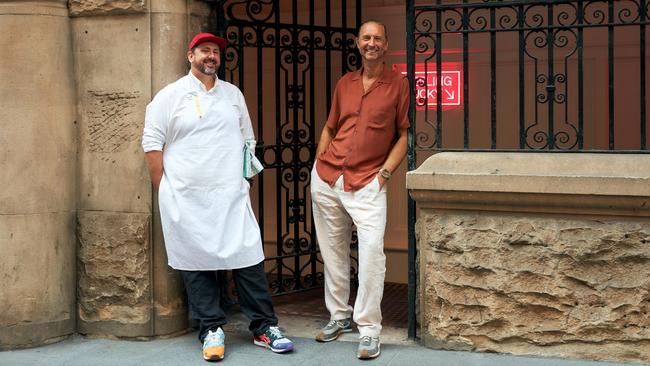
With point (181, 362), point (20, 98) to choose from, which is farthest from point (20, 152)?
point (181, 362)

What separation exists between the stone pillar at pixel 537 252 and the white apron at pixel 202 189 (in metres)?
1.17

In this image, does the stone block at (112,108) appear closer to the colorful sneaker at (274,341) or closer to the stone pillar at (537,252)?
the colorful sneaker at (274,341)

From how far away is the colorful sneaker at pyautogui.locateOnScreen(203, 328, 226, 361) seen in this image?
19.5ft

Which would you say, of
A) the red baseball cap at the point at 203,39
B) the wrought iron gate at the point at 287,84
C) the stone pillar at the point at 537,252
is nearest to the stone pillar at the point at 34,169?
the red baseball cap at the point at 203,39

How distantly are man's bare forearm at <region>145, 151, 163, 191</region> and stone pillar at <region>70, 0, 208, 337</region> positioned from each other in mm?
303

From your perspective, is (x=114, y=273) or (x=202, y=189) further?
(x=114, y=273)

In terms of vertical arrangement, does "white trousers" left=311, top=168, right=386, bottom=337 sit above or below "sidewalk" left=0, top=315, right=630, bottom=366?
above

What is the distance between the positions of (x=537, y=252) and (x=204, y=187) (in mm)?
2095

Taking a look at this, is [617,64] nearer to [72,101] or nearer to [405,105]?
[405,105]

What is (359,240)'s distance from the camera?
237 inches

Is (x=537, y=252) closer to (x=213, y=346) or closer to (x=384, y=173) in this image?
(x=384, y=173)

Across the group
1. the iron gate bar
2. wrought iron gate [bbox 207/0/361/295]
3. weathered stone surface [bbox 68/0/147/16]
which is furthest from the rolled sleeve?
the iron gate bar

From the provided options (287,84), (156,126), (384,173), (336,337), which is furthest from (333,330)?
(287,84)

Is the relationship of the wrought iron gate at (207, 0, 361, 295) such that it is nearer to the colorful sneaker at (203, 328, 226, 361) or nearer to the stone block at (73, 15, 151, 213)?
the stone block at (73, 15, 151, 213)
